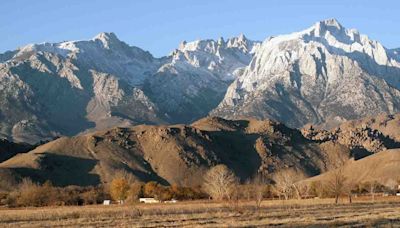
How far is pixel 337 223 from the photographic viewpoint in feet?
202

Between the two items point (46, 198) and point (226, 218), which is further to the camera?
point (46, 198)

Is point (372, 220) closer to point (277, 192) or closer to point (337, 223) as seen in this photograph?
point (337, 223)

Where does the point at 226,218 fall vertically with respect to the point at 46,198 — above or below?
below

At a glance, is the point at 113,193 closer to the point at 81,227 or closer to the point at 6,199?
the point at 6,199

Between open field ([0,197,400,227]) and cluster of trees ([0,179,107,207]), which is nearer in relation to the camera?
open field ([0,197,400,227])

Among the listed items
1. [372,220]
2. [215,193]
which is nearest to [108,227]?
[372,220]

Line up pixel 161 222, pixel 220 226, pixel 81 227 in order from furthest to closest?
pixel 161 222 < pixel 81 227 < pixel 220 226

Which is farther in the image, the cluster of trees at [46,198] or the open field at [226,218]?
the cluster of trees at [46,198]

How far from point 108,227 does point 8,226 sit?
1438 centimetres

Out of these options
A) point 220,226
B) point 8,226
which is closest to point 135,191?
point 8,226

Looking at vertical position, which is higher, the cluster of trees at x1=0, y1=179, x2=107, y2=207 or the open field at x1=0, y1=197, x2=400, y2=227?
the cluster of trees at x1=0, y1=179, x2=107, y2=207

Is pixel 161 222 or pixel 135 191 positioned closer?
pixel 161 222

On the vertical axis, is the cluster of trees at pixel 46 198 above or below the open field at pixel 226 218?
above

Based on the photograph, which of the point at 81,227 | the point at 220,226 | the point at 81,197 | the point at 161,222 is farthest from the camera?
the point at 81,197
